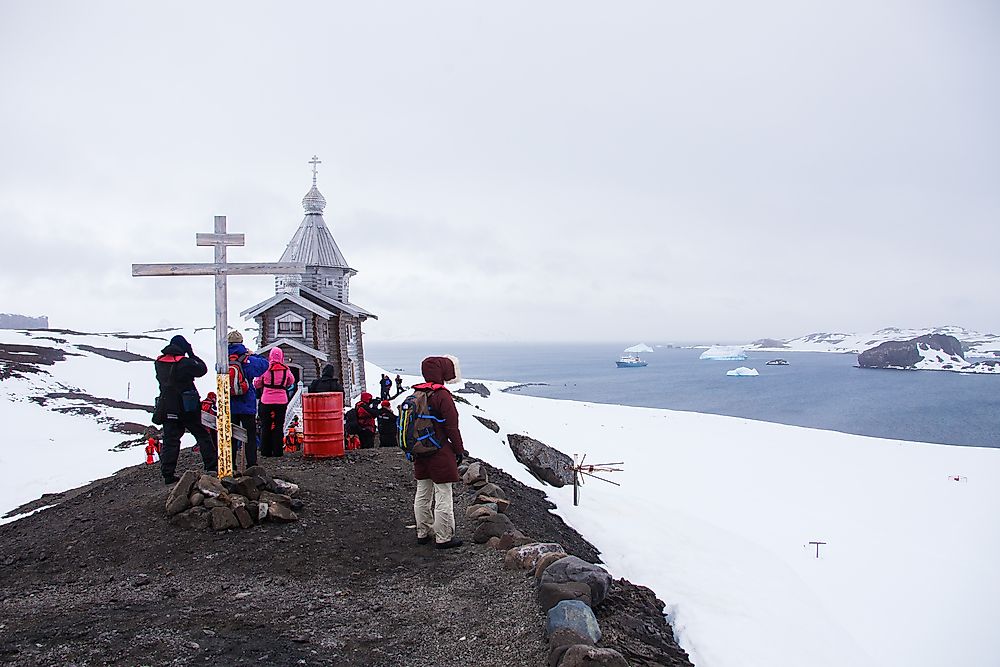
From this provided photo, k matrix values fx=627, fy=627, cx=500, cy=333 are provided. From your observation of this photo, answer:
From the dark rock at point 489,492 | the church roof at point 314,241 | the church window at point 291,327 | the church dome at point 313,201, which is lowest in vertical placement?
the dark rock at point 489,492

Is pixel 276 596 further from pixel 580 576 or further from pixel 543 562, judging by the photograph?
pixel 580 576

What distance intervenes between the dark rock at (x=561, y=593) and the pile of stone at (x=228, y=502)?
4.01 meters

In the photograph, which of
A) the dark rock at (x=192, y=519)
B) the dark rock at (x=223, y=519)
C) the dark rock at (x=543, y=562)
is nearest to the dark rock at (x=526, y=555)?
the dark rock at (x=543, y=562)

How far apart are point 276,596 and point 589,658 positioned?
340 centimetres

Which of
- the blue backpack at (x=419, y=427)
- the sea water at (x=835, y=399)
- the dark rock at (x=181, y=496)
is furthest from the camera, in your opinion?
the sea water at (x=835, y=399)

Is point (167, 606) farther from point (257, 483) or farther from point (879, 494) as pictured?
point (879, 494)

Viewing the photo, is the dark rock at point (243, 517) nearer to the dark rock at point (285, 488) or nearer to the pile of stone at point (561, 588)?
the dark rock at point (285, 488)

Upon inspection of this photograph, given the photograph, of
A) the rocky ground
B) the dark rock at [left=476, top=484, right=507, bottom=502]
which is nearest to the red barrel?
the rocky ground

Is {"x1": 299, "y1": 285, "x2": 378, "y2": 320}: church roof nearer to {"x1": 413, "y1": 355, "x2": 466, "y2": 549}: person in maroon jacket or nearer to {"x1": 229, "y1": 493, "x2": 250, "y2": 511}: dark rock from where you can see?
{"x1": 229, "y1": 493, "x2": 250, "y2": 511}: dark rock

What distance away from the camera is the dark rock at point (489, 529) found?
8.07 metres

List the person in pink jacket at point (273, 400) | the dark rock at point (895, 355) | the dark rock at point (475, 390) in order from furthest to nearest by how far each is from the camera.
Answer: the dark rock at point (895, 355) → the dark rock at point (475, 390) → the person in pink jacket at point (273, 400)

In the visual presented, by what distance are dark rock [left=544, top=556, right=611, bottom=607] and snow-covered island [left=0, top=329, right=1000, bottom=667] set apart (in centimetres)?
199

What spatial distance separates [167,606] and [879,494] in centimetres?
2876

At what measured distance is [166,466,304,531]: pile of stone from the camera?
8.05m
